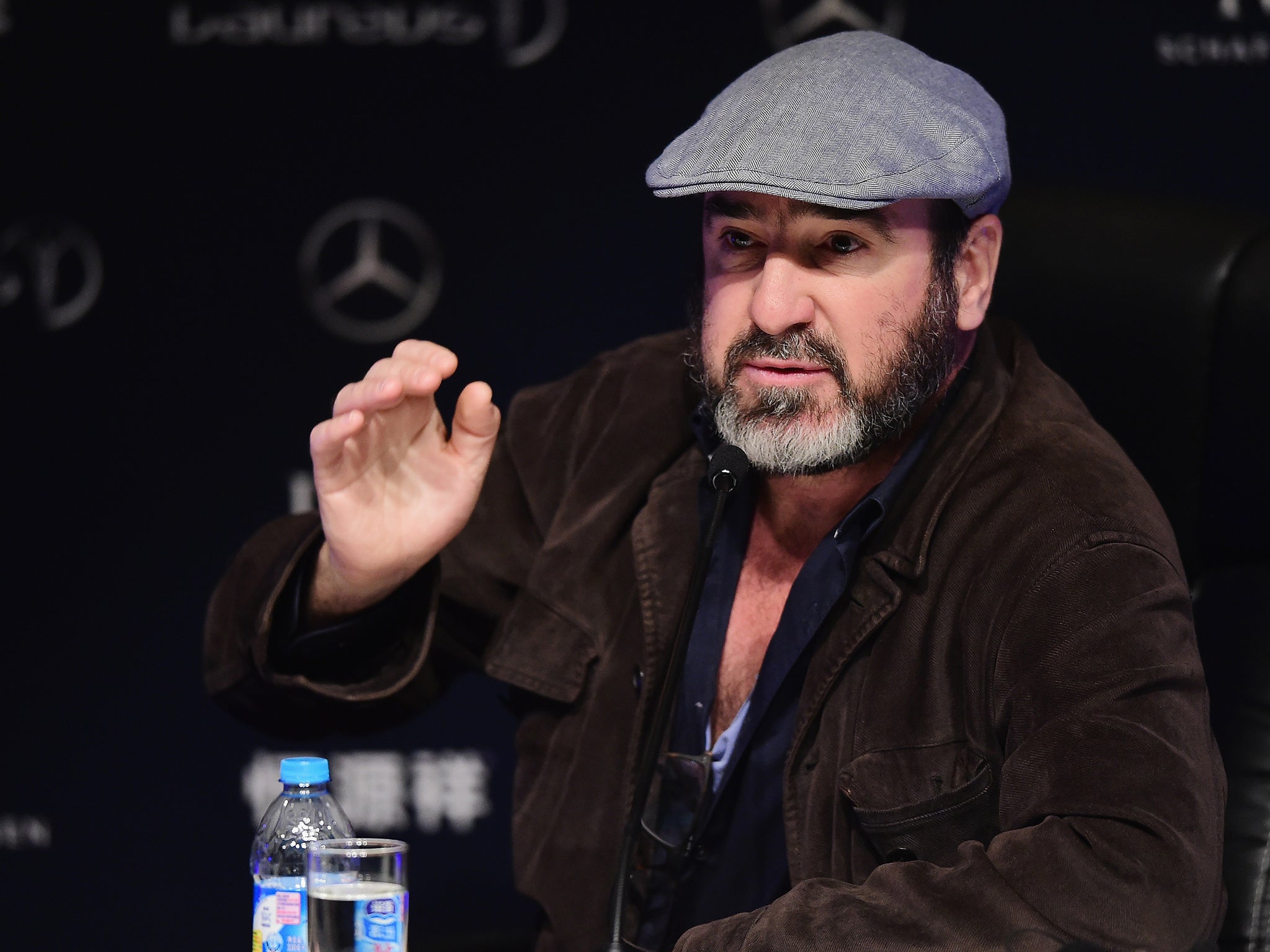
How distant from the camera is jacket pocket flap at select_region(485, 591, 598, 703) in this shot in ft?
5.13

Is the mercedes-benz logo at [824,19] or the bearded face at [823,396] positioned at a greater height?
the mercedes-benz logo at [824,19]

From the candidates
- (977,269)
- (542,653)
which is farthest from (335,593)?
(977,269)

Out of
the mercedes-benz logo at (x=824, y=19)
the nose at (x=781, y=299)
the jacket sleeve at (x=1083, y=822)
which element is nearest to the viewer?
the jacket sleeve at (x=1083, y=822)

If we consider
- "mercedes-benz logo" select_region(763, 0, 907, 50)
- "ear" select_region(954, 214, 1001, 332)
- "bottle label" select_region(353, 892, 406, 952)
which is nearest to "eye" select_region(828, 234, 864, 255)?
"ear" select_region(954, 214, 1001, 332)

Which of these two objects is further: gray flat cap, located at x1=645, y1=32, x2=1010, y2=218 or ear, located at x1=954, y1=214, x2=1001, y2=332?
ear, located at x1=954, y1=214, x2=1001, y2=332

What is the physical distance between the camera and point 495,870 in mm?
2396

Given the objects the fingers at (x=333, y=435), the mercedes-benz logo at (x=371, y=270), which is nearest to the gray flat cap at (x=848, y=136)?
the fingers at (x=333, y=435)

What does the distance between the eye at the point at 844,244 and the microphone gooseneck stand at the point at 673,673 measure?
0.23 meters

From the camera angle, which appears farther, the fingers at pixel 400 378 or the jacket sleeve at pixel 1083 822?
the fingers at pixel 400 378

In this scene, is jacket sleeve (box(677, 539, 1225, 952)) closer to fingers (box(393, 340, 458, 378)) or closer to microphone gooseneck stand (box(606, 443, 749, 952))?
microphone gooseneck stand (box(606, 443, 749, 952))

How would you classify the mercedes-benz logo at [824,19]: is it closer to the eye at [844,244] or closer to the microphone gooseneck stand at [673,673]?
the eye at [844,244]

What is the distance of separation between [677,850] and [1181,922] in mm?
492

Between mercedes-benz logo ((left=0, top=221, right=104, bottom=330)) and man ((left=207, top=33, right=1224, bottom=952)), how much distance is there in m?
0.89

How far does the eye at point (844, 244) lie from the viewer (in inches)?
54.2
